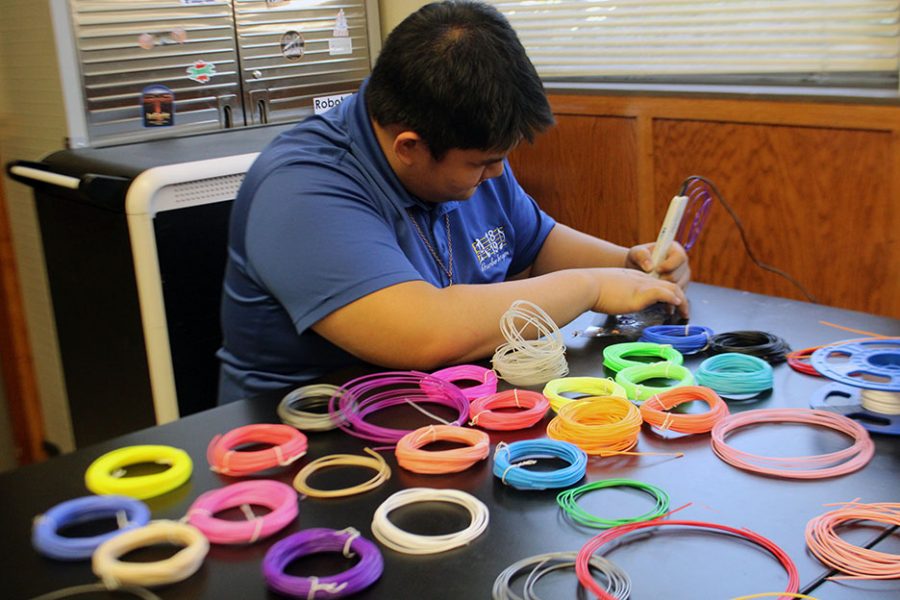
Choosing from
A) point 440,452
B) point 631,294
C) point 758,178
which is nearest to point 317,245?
point 440,452

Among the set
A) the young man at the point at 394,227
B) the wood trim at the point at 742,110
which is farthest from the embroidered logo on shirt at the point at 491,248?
the wood trim at the point at 742,110

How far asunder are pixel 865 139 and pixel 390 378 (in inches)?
58.2

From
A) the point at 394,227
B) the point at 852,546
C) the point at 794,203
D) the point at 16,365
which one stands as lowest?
the point at 16,365

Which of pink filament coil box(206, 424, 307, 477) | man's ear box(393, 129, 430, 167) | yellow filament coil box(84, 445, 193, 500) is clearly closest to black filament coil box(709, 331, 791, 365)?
man's ear box(393, 129, 430, 167)

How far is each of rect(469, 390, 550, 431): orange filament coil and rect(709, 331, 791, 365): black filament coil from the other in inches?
14.1

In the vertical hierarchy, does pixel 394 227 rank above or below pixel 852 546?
above

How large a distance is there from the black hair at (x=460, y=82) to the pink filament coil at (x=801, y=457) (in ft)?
1.94

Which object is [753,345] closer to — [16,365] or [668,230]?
[668,230]

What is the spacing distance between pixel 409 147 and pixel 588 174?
4.93ft

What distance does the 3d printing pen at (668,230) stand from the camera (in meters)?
1.72

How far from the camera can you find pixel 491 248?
1890 mm

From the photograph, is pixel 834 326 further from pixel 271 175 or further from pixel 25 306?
pixel 25 306

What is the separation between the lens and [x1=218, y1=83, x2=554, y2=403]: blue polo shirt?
56.8 inches

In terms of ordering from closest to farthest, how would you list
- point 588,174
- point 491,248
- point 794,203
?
point 491,248
point 794,203
point 588,174
